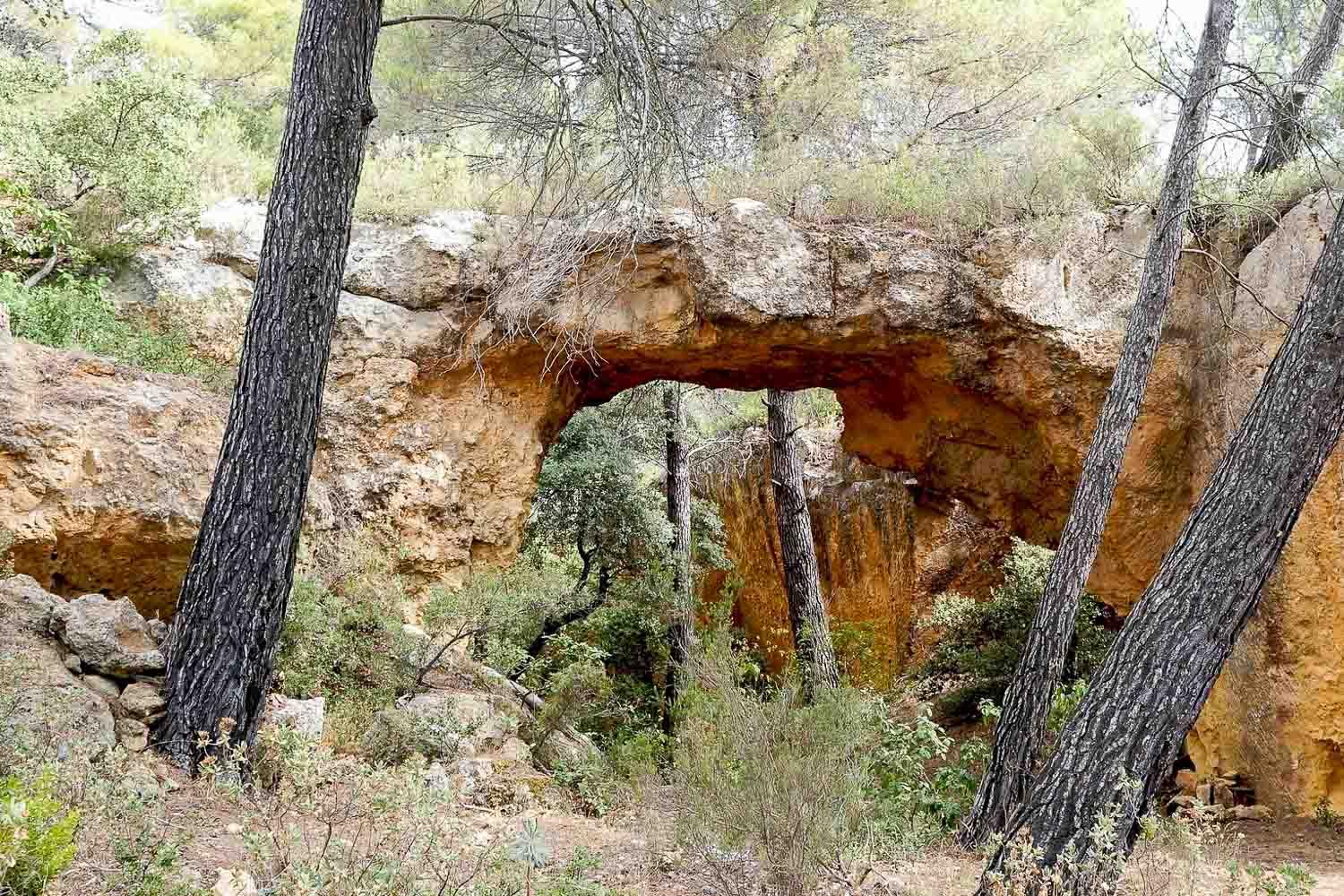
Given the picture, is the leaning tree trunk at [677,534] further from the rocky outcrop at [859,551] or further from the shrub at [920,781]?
the shrub at [920,781]

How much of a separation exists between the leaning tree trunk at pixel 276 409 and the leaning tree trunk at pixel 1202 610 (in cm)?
366

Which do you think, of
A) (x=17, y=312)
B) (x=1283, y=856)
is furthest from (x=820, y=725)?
(x=17, y=312)

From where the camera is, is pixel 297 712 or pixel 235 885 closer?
pixel 235 885

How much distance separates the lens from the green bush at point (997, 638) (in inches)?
413

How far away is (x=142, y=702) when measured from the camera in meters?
4.74

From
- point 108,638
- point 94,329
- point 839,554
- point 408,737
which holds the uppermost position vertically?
point 94,329

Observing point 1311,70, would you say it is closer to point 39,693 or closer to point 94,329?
point 39,693

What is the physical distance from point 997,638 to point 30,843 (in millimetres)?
10525

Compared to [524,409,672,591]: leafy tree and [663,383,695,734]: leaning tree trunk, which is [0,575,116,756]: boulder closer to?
[524,409,672,591]: leafy tree

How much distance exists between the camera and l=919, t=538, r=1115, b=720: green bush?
413 inches

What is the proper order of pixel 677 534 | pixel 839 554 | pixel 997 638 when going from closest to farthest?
pixel 997 638, pixel 677 534, pixel 839 554

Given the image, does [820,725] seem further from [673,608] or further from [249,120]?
[249,120]

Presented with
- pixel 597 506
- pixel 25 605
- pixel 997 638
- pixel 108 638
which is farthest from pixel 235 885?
pixel 997 638

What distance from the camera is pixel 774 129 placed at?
37.2 ft
